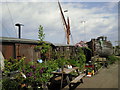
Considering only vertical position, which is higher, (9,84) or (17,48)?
(17,48)

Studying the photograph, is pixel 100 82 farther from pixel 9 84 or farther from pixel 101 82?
pixel 9 84

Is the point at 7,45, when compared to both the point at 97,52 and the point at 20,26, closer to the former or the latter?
the point at 20,26

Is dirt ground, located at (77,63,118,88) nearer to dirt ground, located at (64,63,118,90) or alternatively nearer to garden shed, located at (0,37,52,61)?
dirt ground, located at (64,63,118,90)

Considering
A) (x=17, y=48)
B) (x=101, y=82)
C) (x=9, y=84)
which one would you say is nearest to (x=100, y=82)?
(x=101, y=82)

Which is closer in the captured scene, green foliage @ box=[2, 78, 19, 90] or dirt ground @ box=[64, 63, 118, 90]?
green foliage @ box=[2, 78, 19, 90]

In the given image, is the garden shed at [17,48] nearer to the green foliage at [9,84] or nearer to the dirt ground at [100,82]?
the green foliage at [9,84]

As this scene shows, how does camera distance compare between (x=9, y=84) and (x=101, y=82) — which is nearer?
(x=9, y=84)

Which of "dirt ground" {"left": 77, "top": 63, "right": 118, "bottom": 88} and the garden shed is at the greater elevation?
the garden shed

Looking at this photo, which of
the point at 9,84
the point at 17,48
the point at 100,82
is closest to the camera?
the point at 9,84

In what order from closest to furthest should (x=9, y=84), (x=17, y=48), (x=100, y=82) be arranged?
A: (x=9, y=84) → (x=17, y=48) → (x=100, y=82)

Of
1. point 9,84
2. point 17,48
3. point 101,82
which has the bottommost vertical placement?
point 101,82

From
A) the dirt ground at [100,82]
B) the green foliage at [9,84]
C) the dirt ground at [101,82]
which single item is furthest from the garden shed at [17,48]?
the dirt ground at [101,82]

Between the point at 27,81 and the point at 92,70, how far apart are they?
5.40 m

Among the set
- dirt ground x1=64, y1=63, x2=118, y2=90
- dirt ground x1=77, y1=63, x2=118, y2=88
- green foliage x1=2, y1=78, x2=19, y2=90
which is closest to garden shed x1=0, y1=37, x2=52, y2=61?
green foliage x1=2, y1=78, x2=19, y2=90
